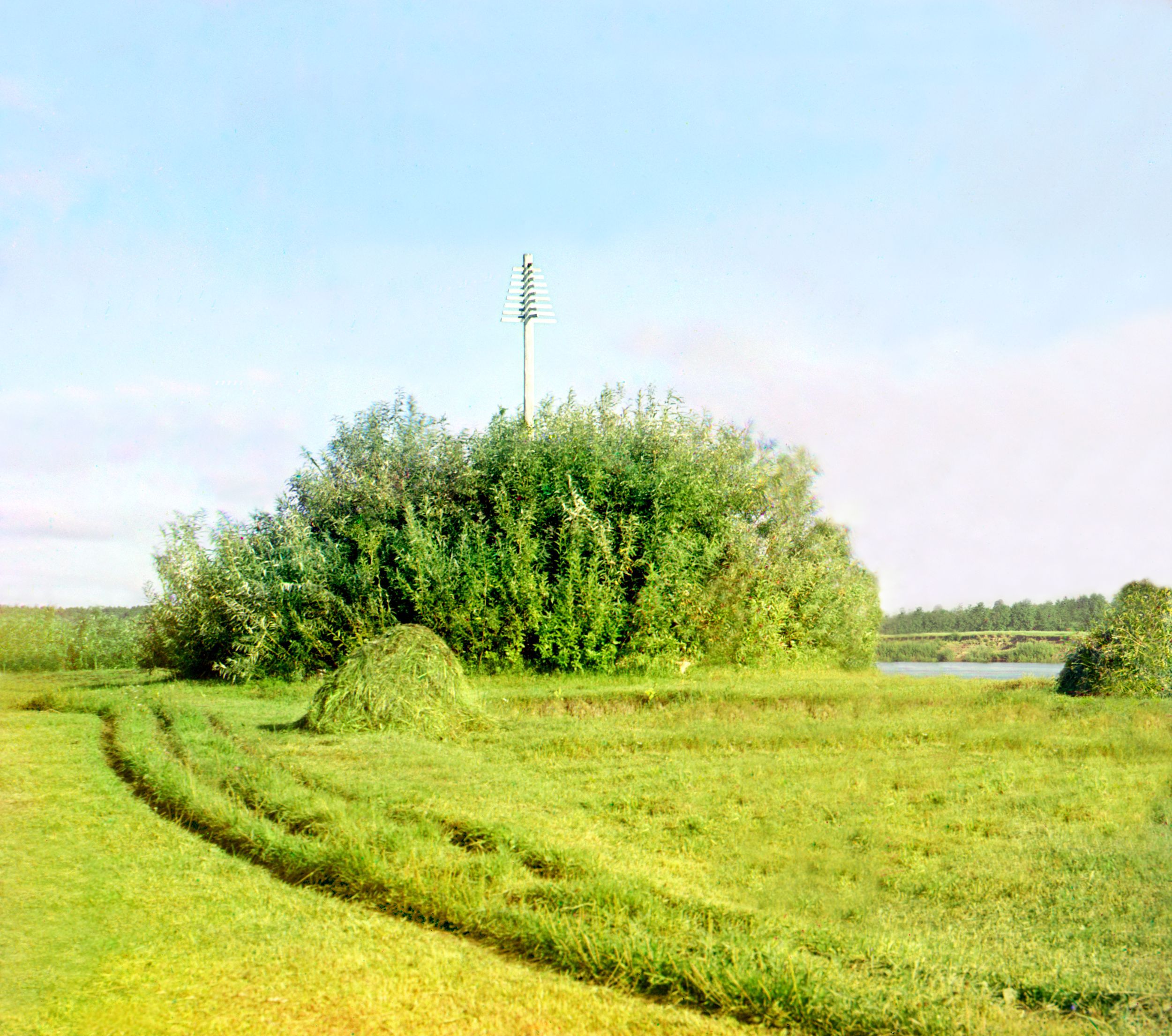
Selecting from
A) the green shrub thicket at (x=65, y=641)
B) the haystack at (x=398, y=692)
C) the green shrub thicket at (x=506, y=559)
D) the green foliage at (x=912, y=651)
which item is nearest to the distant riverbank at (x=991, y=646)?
the green foliage at (x=912, y=651)

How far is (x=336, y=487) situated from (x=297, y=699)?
5833 mm

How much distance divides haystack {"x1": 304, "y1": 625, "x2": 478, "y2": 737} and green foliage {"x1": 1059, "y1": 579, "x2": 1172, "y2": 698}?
9000 millimetres

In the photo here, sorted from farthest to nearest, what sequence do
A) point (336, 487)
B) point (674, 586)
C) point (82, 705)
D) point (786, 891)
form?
point (336, 487)
point (674, 586)
point (82, 705)
point (786, 891)

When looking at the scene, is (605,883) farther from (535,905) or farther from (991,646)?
(991,646)

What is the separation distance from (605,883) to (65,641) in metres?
27.2

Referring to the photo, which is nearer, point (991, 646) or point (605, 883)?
point (605, 883)

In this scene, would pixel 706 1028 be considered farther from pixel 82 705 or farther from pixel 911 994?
pixel 82 705

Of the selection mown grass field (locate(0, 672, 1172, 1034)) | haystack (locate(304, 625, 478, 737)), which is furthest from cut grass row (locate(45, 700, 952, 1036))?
haystack (locate(304, 625, 478, 737))

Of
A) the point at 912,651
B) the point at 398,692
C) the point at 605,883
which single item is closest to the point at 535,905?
the point at 605,883

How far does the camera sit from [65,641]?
2717 cm

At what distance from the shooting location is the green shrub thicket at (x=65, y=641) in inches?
1045

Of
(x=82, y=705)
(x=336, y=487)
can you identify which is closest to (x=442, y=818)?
(x=82, y=705)

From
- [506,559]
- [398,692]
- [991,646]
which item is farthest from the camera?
[991,646]

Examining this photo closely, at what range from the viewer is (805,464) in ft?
86.6
